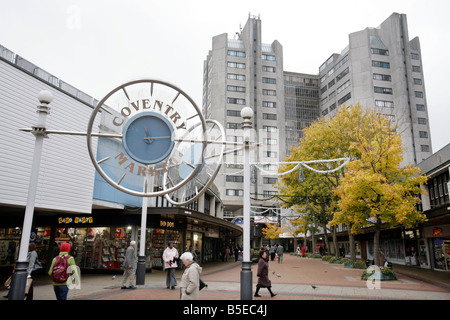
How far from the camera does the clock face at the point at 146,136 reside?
755 centimetres

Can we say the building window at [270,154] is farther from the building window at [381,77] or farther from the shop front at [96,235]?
the shop front at [96,235]

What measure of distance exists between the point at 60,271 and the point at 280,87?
239 ft

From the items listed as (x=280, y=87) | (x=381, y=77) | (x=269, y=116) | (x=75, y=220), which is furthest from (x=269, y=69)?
(x=75, y=220)

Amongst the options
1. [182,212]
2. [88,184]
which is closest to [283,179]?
[182,212]

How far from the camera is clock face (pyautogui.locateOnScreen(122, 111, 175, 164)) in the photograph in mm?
7523

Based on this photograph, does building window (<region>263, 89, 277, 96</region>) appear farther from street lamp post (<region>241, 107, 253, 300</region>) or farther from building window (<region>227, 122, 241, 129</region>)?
street lamp post (<region>241, 107, 253, 300</region>)

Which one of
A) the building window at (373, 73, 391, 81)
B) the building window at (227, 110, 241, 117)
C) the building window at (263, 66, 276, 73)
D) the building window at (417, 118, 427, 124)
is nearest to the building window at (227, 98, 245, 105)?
the building window at (227, 110, 241, 117)

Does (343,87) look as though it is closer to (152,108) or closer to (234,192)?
(234,192)

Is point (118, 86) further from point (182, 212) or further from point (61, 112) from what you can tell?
point (182, 212)

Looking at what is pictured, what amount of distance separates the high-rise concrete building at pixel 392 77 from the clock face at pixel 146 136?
6300 cm

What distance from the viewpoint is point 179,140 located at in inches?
302

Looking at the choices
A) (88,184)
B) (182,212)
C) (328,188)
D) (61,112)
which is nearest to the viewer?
(61,112)

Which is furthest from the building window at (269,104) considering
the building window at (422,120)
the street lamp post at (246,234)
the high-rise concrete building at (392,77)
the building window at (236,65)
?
the street lamp post at (246,234)

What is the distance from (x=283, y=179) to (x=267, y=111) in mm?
46371
